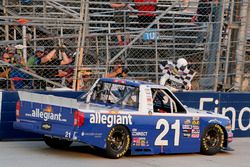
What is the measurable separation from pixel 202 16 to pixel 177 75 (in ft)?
12.0

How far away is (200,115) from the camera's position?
11.9 metres

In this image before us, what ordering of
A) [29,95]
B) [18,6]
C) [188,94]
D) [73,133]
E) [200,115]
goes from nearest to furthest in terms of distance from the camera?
[73,133] < [29,95] < [200,115] < [188,94] < [18,6]

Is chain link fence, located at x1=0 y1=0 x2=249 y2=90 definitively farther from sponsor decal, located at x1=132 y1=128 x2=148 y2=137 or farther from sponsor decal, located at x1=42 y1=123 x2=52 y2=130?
sponsor decal, located at x1=132 y1=128 x2=148 y2=137

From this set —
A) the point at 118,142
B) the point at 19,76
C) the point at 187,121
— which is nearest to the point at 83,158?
the point at 118,142

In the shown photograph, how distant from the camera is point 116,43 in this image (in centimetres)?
1591

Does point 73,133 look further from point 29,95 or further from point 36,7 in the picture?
point 36,7

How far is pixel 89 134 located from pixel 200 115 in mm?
2676

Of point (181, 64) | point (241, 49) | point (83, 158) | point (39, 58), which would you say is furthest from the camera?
point (241, 49)

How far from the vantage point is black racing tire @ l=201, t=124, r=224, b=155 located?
12.0 meters

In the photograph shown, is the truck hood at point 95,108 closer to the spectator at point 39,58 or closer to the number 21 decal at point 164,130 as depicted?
the number 21 decal at point 164,130

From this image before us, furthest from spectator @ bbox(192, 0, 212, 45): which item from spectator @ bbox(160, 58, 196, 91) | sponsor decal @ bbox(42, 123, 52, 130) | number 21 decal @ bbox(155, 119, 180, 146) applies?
sponsor decal @ bbox(42, 123, 52, 130)

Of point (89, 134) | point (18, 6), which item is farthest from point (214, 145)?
point (18, 6)

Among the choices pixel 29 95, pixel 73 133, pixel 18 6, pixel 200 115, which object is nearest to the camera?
pixel 73 133

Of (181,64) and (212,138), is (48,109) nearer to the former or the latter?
(212,138)
